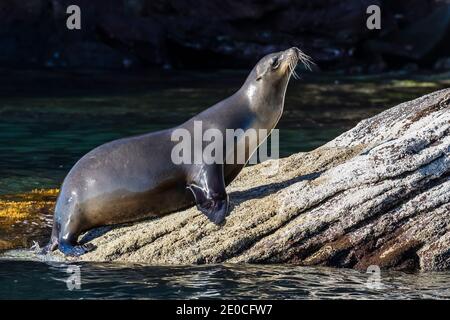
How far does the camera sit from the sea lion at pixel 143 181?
7.49m

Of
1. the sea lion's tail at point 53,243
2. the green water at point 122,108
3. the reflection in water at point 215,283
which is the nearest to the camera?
the reflection in water at point 215,283

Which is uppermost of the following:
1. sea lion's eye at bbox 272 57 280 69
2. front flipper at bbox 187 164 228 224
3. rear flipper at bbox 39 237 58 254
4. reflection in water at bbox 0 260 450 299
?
sea lion's eye at bbox 272 57 280 69

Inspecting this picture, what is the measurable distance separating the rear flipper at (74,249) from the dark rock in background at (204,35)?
1900cm

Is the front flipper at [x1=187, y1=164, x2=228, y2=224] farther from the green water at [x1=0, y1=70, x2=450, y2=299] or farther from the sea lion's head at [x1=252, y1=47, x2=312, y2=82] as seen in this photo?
the sea lion's head at [x1=252, y1=47, x2=312, y2=82]

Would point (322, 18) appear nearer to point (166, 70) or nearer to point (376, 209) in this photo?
point (166, 70)

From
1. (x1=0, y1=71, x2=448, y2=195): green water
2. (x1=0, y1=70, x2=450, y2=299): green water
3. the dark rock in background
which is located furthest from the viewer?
the dark rock in background

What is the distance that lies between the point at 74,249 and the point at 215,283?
51.9 inches

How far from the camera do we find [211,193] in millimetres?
7340

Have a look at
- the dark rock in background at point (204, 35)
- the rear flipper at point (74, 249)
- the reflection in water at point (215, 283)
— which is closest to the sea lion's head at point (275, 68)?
the reflection in water at point (215, 283)

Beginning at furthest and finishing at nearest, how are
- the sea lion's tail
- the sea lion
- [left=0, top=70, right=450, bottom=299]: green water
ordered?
the sea lion's tail → the sea lion → [left=0, top=70, right=450, bottom=299]: green water

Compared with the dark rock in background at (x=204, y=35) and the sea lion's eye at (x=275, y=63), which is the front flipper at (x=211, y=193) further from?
the dark rock in background at (x=204, y=35)

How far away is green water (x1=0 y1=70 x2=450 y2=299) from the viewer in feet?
22.0

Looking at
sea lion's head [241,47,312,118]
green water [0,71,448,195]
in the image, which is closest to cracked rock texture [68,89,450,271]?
sea lion's head [241,47,312,118]

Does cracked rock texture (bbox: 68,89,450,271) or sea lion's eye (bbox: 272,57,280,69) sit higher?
sea lion's eye (bbox: 272,57,280,69)
